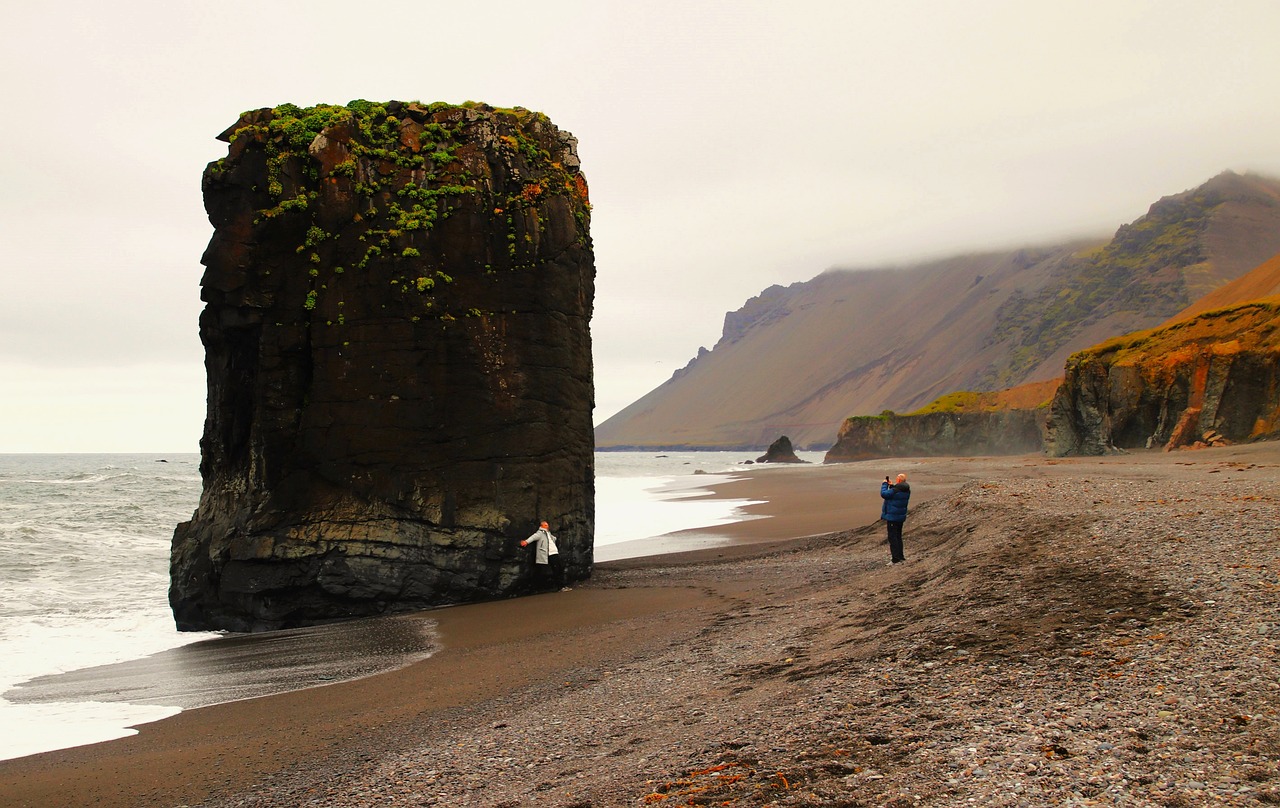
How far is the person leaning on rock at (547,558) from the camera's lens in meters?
16.7

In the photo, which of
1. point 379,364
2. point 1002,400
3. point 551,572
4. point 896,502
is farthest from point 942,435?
point 379,364

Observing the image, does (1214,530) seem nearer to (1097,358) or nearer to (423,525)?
(423,525)

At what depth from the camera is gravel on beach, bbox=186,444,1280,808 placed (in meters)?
5.17

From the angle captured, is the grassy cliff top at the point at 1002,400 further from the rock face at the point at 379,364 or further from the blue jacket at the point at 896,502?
the rock face at the point at 379,364

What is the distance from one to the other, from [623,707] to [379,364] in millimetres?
10543

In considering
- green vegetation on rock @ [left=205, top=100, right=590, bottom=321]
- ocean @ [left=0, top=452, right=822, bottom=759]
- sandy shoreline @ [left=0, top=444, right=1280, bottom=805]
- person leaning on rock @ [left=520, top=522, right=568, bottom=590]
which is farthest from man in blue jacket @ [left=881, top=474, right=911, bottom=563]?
green vegetation on rock @ [left=205, top=100, right=590, bottom=321]

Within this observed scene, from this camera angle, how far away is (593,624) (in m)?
13.5

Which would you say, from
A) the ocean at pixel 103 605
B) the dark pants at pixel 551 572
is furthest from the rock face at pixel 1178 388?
the dark pants at pixel 551 572

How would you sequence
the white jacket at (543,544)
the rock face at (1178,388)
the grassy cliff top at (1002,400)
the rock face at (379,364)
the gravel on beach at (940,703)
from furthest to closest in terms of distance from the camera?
the grassy cliff top at (1002,400)
the rock face at (1178,388)
the white jacket at (543,544)
the rock face at (379,364)
the gravel on beach at (940,703)

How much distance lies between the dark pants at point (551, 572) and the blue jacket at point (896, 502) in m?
6.53

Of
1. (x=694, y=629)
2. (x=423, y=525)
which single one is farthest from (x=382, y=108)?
(x=694, y=629)

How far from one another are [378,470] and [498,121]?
7.76m

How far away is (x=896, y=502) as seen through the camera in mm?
15766

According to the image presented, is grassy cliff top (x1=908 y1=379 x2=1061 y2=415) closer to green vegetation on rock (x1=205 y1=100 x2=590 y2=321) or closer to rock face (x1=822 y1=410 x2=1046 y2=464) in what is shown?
rock face (x1=822 y1=410 x2=1046 y2=464)
